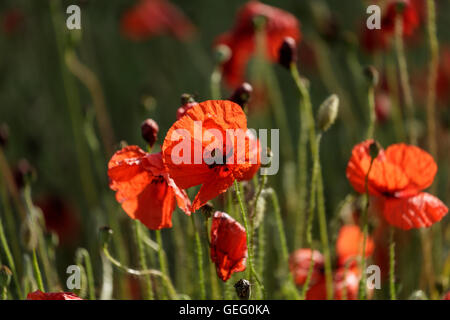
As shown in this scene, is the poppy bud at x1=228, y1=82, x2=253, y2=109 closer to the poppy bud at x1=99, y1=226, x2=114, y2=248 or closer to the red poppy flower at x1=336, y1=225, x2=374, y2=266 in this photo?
the poppy bud at x1=99, y1=226, x2=114, y2=248

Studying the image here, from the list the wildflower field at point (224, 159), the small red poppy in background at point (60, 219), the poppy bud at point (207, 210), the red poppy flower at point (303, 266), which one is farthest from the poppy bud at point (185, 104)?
the small red poppy in background at point (60, 219)

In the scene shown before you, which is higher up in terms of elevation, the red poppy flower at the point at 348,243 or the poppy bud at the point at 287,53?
the poppy bud at the point at 287,53

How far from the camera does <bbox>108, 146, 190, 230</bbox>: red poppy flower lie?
0.69 m

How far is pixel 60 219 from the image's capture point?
1511mm

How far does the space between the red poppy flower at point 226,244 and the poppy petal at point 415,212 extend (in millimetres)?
192

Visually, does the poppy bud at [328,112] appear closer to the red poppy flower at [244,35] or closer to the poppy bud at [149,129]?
the poppy bud at [149,129]

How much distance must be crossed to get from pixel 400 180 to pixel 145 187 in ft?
1.02

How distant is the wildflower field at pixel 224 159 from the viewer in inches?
28.2

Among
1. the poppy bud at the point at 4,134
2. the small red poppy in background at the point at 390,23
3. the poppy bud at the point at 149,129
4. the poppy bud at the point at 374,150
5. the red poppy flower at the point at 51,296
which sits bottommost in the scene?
the red poppy flower at the point at 51,296

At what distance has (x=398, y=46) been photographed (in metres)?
1.01

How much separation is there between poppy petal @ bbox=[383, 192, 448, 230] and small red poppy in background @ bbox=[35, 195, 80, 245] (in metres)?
0.92

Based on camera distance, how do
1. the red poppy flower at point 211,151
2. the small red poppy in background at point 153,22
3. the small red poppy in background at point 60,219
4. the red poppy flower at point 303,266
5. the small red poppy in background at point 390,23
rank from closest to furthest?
1. the red poppy flower at point 211,151
2. the red poppy flower at point 303,266
3. the small red poppy in background at point 390,23
4. the small red poppy in background at point 60,219
5. the small red poppy in background at point 153,22
